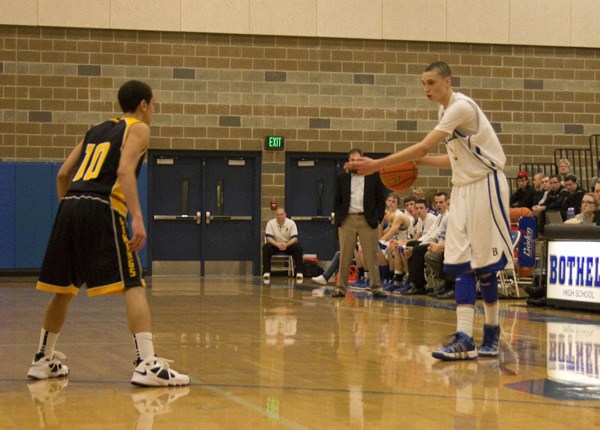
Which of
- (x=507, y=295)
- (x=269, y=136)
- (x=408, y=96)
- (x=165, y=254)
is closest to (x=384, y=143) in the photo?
(x=408, y=96)

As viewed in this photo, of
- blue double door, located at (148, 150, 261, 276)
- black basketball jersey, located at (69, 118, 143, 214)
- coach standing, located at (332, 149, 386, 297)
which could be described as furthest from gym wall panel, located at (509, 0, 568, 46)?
black basketball jersey, located at (69, 118, 143, 214)

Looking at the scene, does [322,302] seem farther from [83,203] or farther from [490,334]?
[83,203]

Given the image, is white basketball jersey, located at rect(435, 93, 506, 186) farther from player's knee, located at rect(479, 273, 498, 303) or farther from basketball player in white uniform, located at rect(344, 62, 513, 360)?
player's knee, located at rect(479, 273, 498, 303)

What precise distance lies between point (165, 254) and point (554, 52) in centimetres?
914

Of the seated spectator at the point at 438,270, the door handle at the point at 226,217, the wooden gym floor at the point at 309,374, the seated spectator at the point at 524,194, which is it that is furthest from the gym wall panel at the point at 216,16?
the wooden gym floor at the point at 309,374

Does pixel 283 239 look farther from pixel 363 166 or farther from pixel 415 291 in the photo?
pixel 363 166

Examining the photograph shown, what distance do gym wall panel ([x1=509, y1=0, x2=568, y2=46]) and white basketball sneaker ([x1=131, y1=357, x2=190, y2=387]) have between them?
16813 millimetres

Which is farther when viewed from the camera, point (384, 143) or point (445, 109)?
point (384, 143)

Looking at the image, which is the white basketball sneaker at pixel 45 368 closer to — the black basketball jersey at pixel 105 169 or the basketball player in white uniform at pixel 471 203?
the black basketball jersey at pixel 105 169

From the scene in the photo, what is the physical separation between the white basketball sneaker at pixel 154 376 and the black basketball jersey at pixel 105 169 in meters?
0.82

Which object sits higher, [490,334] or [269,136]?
[269,136]

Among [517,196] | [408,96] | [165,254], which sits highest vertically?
[408,96]

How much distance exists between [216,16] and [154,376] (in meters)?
15.3

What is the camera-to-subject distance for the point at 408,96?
798 inches
